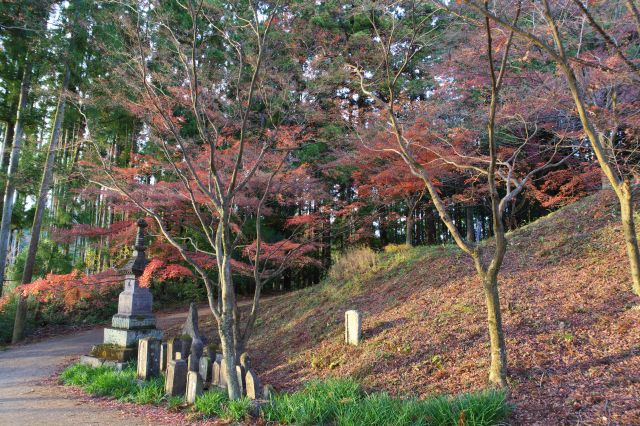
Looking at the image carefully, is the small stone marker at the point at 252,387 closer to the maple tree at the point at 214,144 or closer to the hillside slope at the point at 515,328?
the maple tree at the point at 214,144

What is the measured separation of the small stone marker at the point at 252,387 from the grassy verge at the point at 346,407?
0.18 meters

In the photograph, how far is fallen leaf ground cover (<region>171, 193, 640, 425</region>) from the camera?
3441mm

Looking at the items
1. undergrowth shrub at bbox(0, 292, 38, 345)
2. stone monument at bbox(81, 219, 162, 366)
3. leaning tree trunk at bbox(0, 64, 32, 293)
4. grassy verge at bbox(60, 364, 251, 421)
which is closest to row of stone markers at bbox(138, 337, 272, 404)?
grassy verge at bbox(60, 364, 251, 421)

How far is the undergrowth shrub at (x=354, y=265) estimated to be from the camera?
31.7ft

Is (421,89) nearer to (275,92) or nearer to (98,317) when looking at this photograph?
(275,92)

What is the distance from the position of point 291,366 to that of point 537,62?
918 centimetres

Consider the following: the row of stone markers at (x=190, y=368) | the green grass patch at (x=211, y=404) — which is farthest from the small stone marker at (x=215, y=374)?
the green grass patch at (x=211, y=404)

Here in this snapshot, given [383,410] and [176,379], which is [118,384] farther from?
[383,410]

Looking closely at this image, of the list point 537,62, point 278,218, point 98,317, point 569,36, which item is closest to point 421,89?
point 537,62

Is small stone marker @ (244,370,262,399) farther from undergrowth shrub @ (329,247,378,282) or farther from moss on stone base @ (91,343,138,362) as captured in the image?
undergrowth shrub @ (329,247,378,282)

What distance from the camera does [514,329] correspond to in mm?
4695

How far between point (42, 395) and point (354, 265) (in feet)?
21.2

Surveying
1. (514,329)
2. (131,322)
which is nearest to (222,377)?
(131,322)

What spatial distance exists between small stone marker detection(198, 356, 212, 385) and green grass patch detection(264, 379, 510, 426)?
4.33ft
